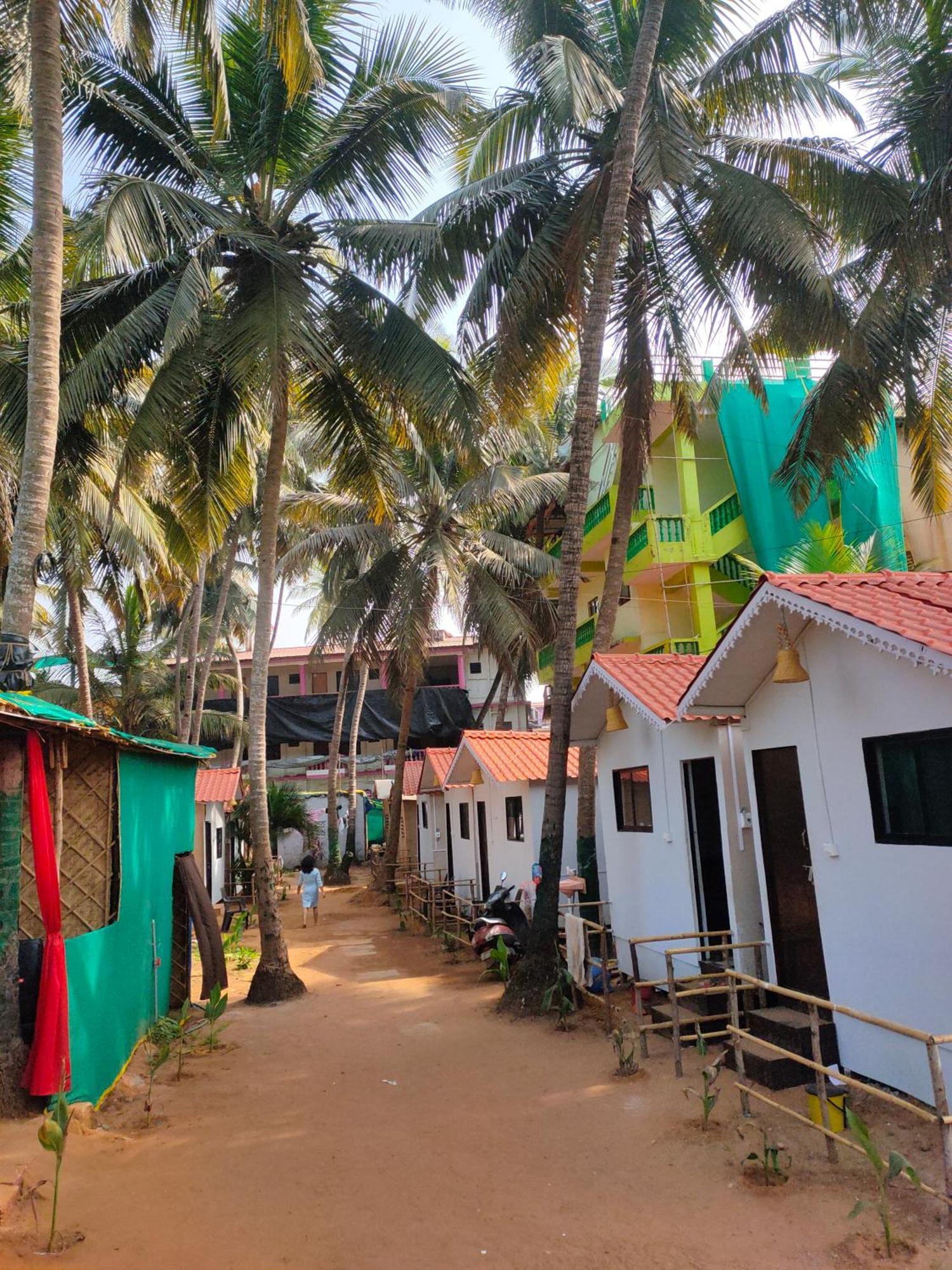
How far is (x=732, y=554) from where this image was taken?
20.8 meters

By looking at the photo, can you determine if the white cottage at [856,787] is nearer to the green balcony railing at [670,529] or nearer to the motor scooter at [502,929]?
the motor scooter at [502,929]

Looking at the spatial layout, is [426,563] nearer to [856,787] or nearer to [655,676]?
Answer: [655,676]

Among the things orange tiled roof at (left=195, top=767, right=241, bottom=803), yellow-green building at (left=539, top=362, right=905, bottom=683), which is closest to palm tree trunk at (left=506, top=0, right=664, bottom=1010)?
yellow-green building at (left=539, top=362, right=905, bottom=683)

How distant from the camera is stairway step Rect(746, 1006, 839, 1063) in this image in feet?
22.9

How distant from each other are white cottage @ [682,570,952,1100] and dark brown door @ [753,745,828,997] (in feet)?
0.04

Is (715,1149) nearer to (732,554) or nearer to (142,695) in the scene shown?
(732,554)

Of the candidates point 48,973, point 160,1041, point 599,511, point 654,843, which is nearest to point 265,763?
point 160,1041

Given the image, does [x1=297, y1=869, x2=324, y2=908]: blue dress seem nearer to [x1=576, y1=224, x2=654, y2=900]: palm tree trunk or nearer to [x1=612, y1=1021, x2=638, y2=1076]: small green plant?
[x1=576, y1=224, x2=654, y2=900]: palm tree trunk

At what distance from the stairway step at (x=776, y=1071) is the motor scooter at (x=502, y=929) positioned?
4938 millimetres

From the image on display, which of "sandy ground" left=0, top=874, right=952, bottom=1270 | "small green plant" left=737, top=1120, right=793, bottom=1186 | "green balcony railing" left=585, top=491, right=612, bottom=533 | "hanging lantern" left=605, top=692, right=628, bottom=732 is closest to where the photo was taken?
"sandy ground" left=0, top=874, right=952, bottom=1270

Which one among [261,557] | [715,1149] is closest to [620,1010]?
[715,1149]

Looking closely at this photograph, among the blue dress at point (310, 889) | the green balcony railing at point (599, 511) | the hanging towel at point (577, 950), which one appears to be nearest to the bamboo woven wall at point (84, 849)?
the hanging towel at point (577, 950)

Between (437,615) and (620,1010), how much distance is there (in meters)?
12.0

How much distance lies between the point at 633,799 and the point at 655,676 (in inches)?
67.0
